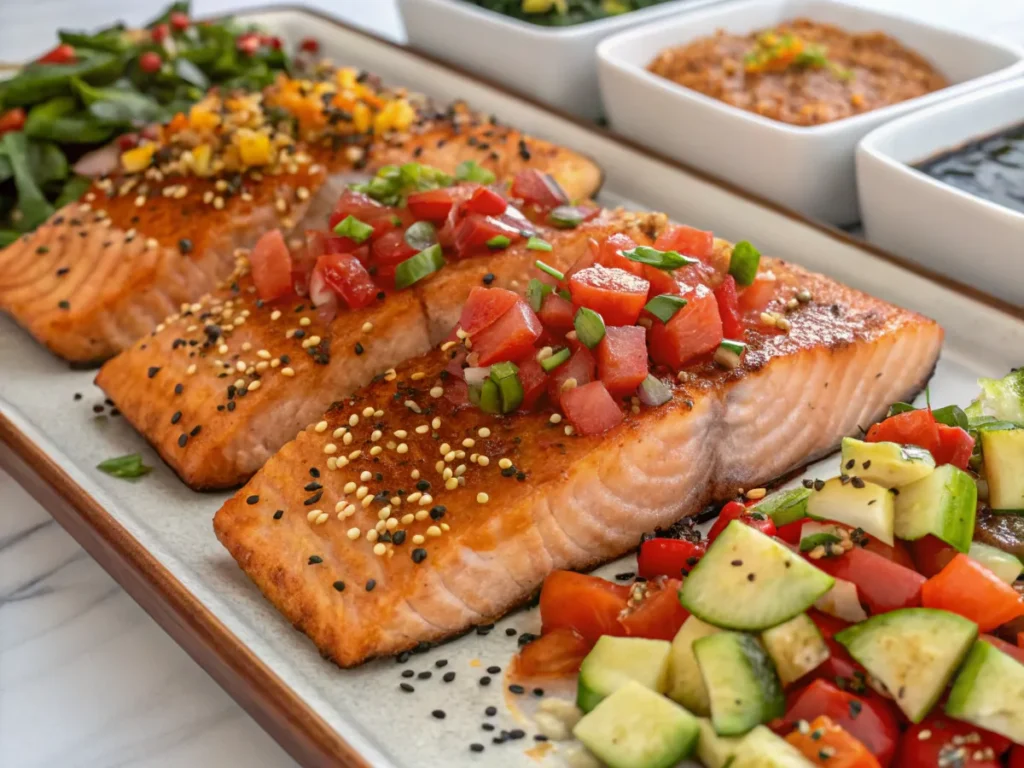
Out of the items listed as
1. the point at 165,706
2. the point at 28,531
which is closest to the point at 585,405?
the point at 165,706

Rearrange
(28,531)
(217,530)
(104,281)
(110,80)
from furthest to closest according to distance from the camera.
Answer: (110,80) < (104,281) < (28,531) < (217,530)

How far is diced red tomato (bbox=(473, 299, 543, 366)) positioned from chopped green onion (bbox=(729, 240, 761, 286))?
76 cm

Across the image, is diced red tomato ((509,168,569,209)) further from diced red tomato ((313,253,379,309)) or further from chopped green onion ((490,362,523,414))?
chopped green onion ((490,362,523,414))

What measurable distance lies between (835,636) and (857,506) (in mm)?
346

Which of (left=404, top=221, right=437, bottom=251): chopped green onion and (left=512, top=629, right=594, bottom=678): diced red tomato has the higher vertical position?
(left=404, top=221, right=437, bottom=251): chopped green onion

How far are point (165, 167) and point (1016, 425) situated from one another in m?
3.66

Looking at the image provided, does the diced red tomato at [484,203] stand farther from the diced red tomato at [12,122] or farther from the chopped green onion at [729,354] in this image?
the diced red tomato at [12,122]

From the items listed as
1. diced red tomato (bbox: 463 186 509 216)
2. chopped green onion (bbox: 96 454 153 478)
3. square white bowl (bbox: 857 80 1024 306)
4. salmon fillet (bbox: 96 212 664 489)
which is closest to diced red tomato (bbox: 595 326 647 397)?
salmon fillet (bbox: 96 212 664 489)

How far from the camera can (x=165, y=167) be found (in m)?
5.04

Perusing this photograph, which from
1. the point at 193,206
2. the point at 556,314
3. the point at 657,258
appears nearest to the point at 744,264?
the point at 657,258

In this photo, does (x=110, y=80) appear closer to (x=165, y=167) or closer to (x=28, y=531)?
(x=165, y=167)

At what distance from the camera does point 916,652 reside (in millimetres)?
2502

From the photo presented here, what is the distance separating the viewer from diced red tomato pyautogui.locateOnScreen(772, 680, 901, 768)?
8.24 feet

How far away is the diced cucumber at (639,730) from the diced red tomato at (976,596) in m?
0.65
